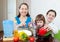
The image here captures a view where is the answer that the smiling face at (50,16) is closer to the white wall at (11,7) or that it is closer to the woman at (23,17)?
the woman at (23,17)

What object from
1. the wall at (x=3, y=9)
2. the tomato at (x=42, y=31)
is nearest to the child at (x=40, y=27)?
the tomato at (x=42, y=31)

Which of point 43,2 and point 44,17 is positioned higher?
point 43,2

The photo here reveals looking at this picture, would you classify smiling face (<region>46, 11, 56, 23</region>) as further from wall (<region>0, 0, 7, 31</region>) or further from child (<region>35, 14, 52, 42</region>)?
wall (<region>0, 0, 7, 31</region>)

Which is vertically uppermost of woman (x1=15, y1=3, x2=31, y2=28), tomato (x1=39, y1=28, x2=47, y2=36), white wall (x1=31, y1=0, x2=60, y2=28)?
white wall (x1=31, y1=0, x2=60, y2=28)

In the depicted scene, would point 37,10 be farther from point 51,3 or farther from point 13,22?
point 13,22

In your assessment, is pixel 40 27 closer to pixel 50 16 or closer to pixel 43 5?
pixel 50 16

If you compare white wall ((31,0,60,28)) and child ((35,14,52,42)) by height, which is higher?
white wall ((31,0,60,28))

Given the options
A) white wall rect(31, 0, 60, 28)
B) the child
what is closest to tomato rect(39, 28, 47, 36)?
the child

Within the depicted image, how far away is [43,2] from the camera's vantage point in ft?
4.68

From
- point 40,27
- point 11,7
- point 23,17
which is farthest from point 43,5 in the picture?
point 11,7

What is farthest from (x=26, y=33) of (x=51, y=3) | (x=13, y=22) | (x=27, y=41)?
(x=51, y=3)

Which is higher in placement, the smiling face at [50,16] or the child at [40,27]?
the smiling face at [50,16]

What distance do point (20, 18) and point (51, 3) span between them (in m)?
0.44

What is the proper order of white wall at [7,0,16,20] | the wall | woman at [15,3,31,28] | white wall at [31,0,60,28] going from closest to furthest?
woman at [15,3,31,28] < white wall at [31,0,60,28] < white wall at [7,0,16,20] < the wall
